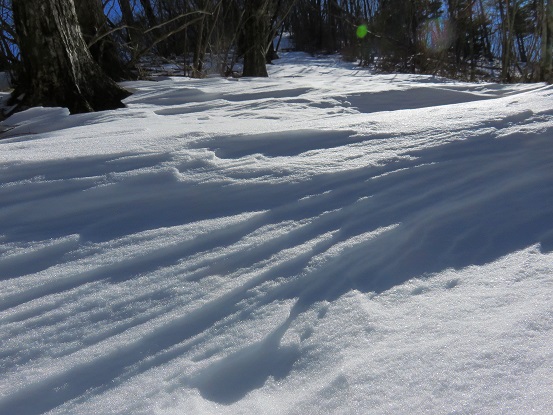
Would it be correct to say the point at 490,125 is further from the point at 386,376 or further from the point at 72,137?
the point at 72,137

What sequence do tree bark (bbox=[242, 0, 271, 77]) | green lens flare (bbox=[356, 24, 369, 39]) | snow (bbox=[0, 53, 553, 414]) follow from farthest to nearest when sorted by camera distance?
green lens flare (bbox=[356, 24, 369, 39]) → tree bark (bbox=[242, 0, 271, 77]) → snow (bbox=[0, 53, 553, 414])

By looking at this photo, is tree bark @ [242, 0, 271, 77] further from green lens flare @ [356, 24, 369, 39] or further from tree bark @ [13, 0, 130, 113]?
green lens flare @ [356, 24, 369, 39]

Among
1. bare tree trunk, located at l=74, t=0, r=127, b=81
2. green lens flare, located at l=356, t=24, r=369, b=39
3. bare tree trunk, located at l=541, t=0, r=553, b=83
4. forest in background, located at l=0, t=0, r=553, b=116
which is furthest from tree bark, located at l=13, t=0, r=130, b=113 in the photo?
green lens flare, located at l=356, t=24, r=369, b=39

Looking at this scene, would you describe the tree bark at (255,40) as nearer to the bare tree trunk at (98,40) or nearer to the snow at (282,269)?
the bare tree trunk at (98,40)

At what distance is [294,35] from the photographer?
16.7 m

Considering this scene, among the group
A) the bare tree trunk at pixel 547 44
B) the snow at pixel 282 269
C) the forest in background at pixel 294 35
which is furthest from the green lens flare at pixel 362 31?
the snow at pixel 282 269

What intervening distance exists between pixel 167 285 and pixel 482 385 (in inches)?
23.8

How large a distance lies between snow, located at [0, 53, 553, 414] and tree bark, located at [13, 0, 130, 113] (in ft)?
3.45

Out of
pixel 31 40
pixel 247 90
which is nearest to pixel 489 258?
pixel 247 90

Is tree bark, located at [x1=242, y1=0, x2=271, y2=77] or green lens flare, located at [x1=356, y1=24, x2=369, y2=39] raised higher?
green lens flare, located at [x1=356, y1=24, x2=369, y2=39]

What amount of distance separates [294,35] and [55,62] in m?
15.1

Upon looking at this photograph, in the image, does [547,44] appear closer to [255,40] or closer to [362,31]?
[255,40]

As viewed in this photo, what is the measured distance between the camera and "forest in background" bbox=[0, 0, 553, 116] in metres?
4.13

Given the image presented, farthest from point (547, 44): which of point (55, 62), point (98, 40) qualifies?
point (55, 62)
